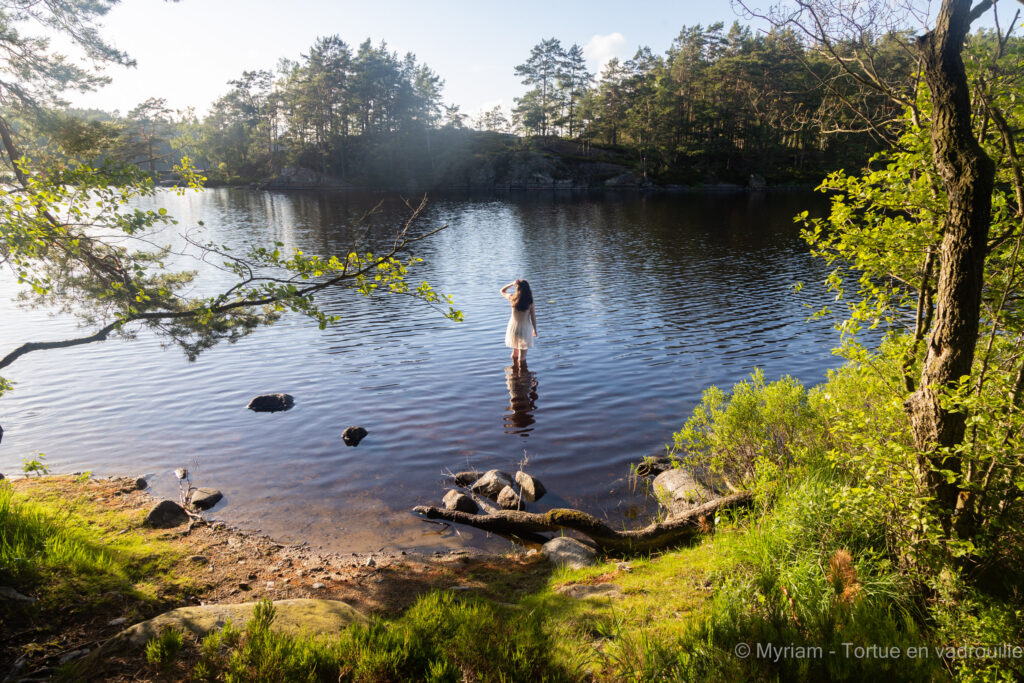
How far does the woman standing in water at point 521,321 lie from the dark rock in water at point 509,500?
7270 millimetres

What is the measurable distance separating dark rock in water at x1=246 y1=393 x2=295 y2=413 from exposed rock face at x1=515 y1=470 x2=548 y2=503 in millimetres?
7237

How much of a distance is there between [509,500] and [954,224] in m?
7.70

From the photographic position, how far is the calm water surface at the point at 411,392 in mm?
10859

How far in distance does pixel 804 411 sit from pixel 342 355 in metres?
14.9

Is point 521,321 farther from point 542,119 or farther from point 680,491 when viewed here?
point 542,119

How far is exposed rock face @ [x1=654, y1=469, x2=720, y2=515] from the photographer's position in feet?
29.9

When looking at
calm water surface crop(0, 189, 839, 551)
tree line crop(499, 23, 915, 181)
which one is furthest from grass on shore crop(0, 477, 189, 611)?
tree line crop(499, 23, 915, 181)

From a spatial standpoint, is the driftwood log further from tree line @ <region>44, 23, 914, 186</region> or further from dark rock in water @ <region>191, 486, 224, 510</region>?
tree line @ <region>44, 23, 914, 186</region>

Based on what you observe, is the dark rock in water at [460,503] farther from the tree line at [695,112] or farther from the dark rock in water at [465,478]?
the tree line at [695,112]

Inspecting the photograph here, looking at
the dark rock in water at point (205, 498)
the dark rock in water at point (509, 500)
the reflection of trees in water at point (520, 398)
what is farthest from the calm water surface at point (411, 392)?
the dark rock in water at point (509, 500)

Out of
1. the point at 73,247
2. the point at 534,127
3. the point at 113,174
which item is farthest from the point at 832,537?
the point at 534,127

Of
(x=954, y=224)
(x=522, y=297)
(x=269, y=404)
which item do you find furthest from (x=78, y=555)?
(x=522, y=297)

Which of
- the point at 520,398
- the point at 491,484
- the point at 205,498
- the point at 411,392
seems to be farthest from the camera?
the point at 411,392

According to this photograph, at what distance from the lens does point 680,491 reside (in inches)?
379
